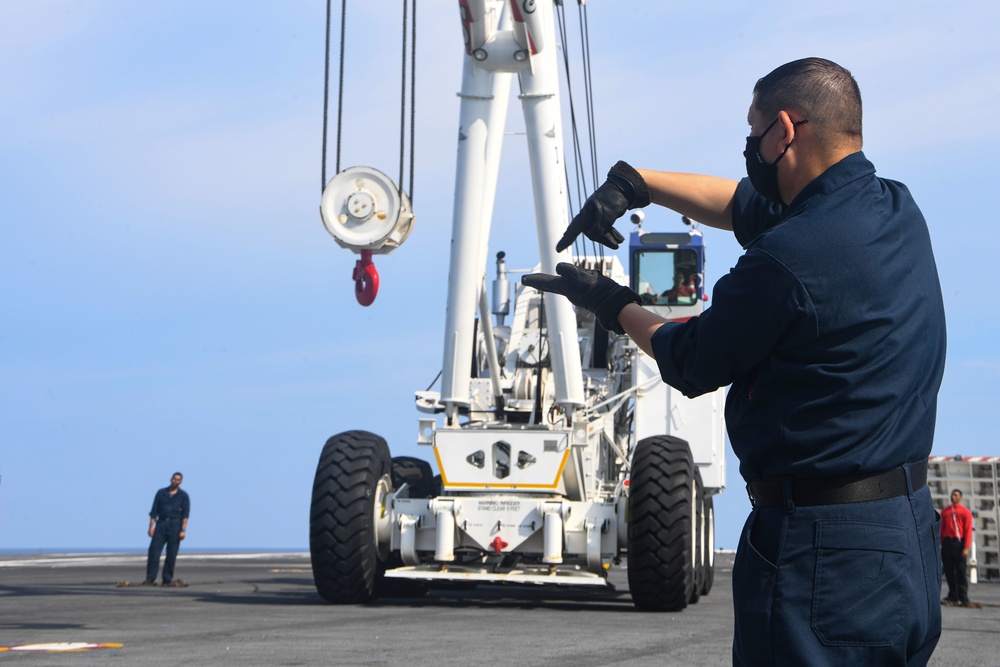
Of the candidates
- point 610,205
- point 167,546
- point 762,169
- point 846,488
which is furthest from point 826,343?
point 167,546

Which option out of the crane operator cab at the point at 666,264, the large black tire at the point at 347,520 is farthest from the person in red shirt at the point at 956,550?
the large black tire at the point at 347,520

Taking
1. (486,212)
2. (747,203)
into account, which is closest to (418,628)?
(486,212)

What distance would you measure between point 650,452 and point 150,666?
6.12m

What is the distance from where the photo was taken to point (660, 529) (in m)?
12.0

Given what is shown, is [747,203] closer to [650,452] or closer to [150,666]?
[150,666]

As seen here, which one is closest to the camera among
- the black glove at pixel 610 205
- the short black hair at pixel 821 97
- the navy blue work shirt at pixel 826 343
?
the navy blue work shirt at pixel 826 343

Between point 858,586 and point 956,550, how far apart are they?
1501cm

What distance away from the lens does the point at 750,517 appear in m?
3.04

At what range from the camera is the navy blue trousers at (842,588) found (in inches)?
110

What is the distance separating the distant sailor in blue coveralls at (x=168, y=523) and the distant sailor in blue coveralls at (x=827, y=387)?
620 inches

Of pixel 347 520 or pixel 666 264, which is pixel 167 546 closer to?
pixel 347 520

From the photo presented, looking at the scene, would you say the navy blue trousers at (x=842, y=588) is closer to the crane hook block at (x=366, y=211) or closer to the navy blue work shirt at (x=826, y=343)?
the navy blue work shirt at (x=826, y=343)

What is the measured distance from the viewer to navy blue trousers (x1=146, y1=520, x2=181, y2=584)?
1783 cm

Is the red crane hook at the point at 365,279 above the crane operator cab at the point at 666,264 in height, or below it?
below
